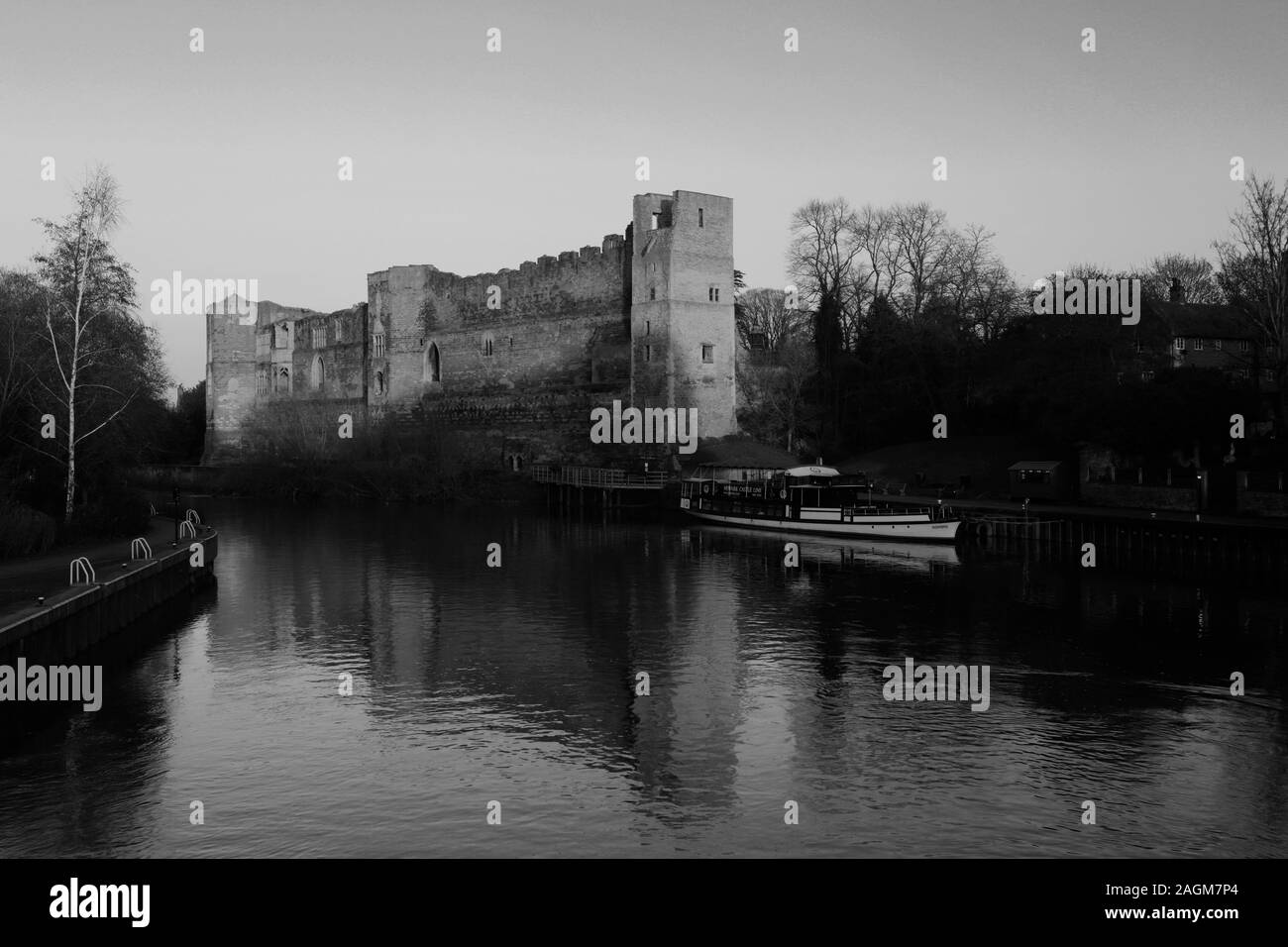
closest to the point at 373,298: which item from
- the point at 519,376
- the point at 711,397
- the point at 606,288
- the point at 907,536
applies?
the point at 519,376

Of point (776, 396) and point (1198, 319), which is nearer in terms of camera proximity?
point (1198, 319)

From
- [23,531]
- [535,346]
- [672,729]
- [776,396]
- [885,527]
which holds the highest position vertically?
[535,346]

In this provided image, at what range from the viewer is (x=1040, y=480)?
108ft

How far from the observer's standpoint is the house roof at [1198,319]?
137ft

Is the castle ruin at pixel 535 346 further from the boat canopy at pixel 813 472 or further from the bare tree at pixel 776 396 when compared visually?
the boat canopy at pixel 813 472

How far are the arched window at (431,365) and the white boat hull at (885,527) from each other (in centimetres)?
2370

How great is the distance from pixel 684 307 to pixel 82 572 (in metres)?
27.5

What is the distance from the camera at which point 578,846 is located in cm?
777

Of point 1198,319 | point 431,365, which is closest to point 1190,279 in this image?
point 1198,319

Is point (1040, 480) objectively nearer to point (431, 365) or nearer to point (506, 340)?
point (506, 340)

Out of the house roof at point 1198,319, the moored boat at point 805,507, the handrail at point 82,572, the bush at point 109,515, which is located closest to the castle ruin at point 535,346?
the moored boat at point 805,507

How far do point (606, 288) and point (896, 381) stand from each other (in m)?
11.9
